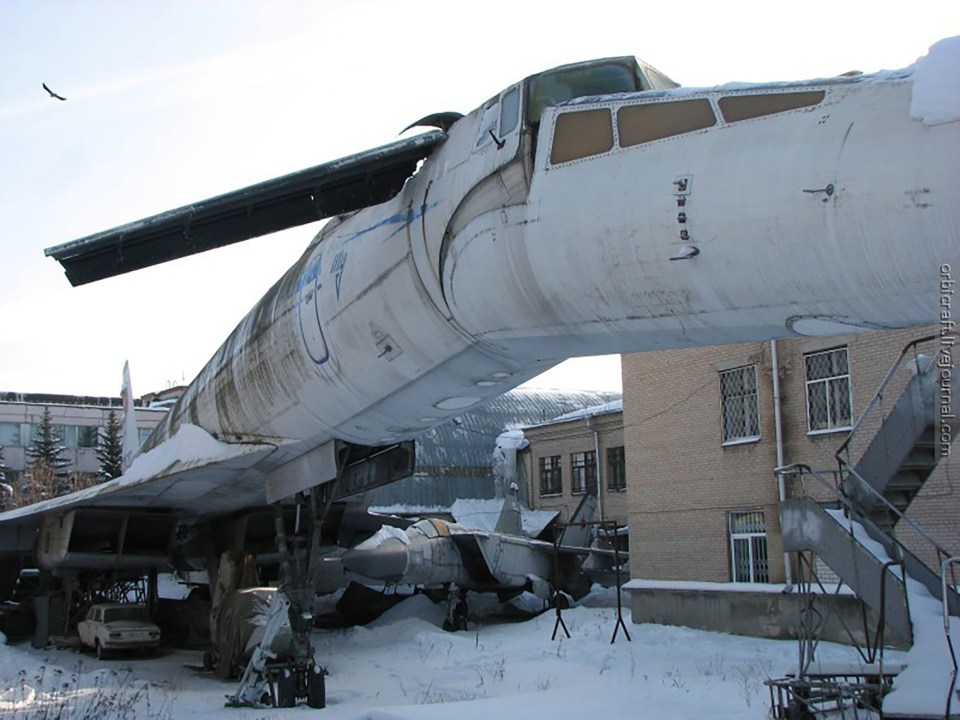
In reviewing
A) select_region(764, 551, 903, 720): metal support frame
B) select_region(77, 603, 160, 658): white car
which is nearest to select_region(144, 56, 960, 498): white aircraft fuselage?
select_region(764, 551, 903, 720): metal support frame

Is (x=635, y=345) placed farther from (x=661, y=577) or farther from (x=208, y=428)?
(x=661, y=577)

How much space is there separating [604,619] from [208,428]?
11.2 m

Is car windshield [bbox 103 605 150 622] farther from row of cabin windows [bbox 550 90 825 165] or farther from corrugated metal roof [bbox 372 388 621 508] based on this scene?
corrugated metal roof [bbox 372 388 621 508]

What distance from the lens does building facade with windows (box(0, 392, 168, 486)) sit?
56.0 metres

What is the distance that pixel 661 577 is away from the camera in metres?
18.8

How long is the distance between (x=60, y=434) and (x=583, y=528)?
40.6 metres

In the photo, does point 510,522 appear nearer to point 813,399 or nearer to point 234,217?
point 813,399

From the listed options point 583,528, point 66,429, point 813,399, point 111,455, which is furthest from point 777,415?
point 66,429

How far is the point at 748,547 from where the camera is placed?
1717cm

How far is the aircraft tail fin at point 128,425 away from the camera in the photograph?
20297 millimetres

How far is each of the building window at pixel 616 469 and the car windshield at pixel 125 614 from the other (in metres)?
17.0

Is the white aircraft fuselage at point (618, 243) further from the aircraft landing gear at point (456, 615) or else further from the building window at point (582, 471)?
the building window at point (582, 471)

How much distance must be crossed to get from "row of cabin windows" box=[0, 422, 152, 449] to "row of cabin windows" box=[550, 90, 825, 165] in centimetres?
5102

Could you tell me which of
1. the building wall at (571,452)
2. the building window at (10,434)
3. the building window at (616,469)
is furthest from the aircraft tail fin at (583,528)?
the building window at (10,434)
